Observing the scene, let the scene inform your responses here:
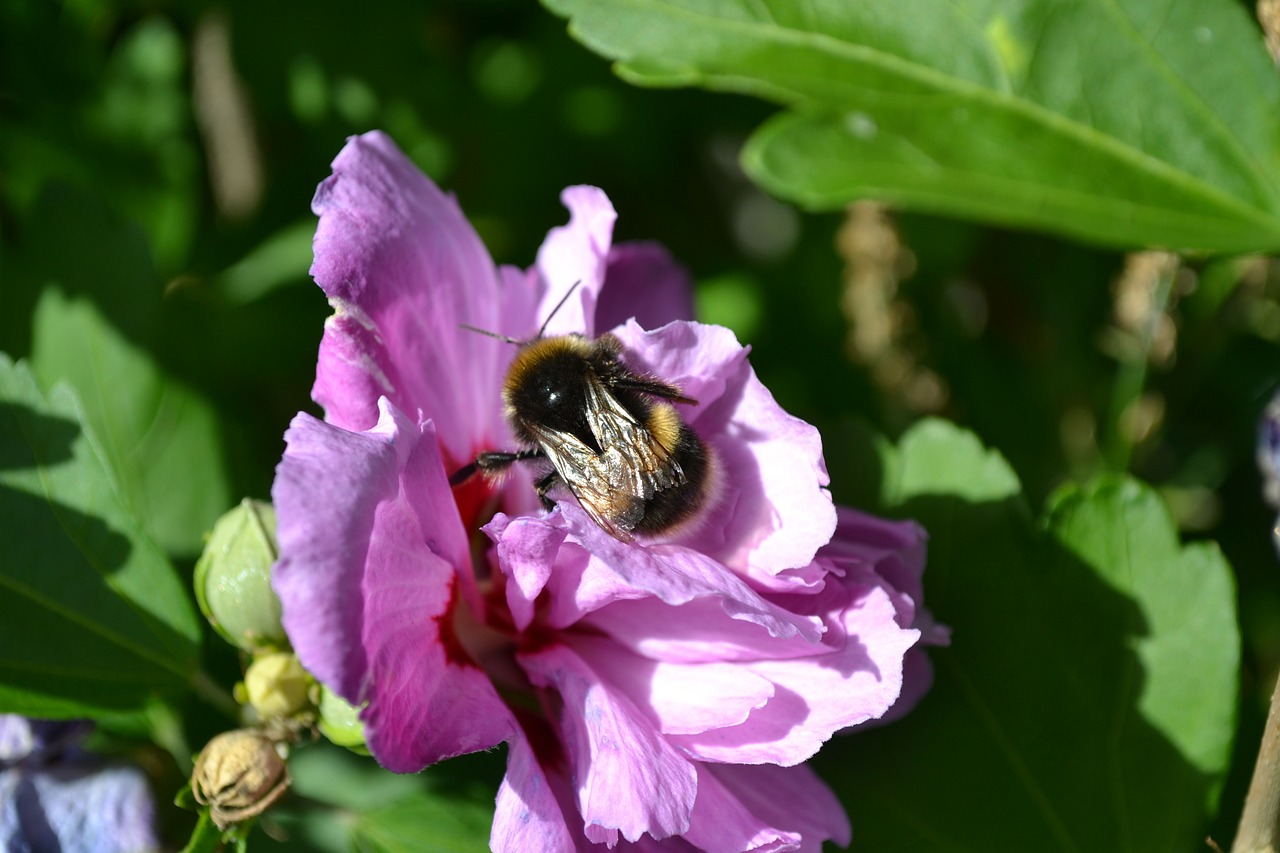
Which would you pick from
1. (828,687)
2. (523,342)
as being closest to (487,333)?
(523,342)

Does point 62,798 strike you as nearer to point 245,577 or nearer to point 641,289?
point 245,577

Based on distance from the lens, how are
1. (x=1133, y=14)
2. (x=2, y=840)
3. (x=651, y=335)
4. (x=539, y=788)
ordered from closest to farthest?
(x=539, y=788)
(x=651, y=335)
(x=2, y=840)
(x=1133, y=14)

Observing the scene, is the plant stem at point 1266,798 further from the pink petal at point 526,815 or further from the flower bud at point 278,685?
the flower bud at point 278,685

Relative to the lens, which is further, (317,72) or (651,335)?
(317,72)

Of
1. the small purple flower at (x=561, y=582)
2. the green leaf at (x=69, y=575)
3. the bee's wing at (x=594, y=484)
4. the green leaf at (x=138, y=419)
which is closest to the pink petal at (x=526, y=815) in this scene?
the small purple flower at (x=561, y=582)

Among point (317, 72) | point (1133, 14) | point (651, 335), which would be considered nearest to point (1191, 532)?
point (1133, 14)

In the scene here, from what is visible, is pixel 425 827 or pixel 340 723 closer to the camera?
pixel 340 723

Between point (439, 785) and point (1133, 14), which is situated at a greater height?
point (1133, 14)

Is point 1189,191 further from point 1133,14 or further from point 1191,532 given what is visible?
point 1191,532
